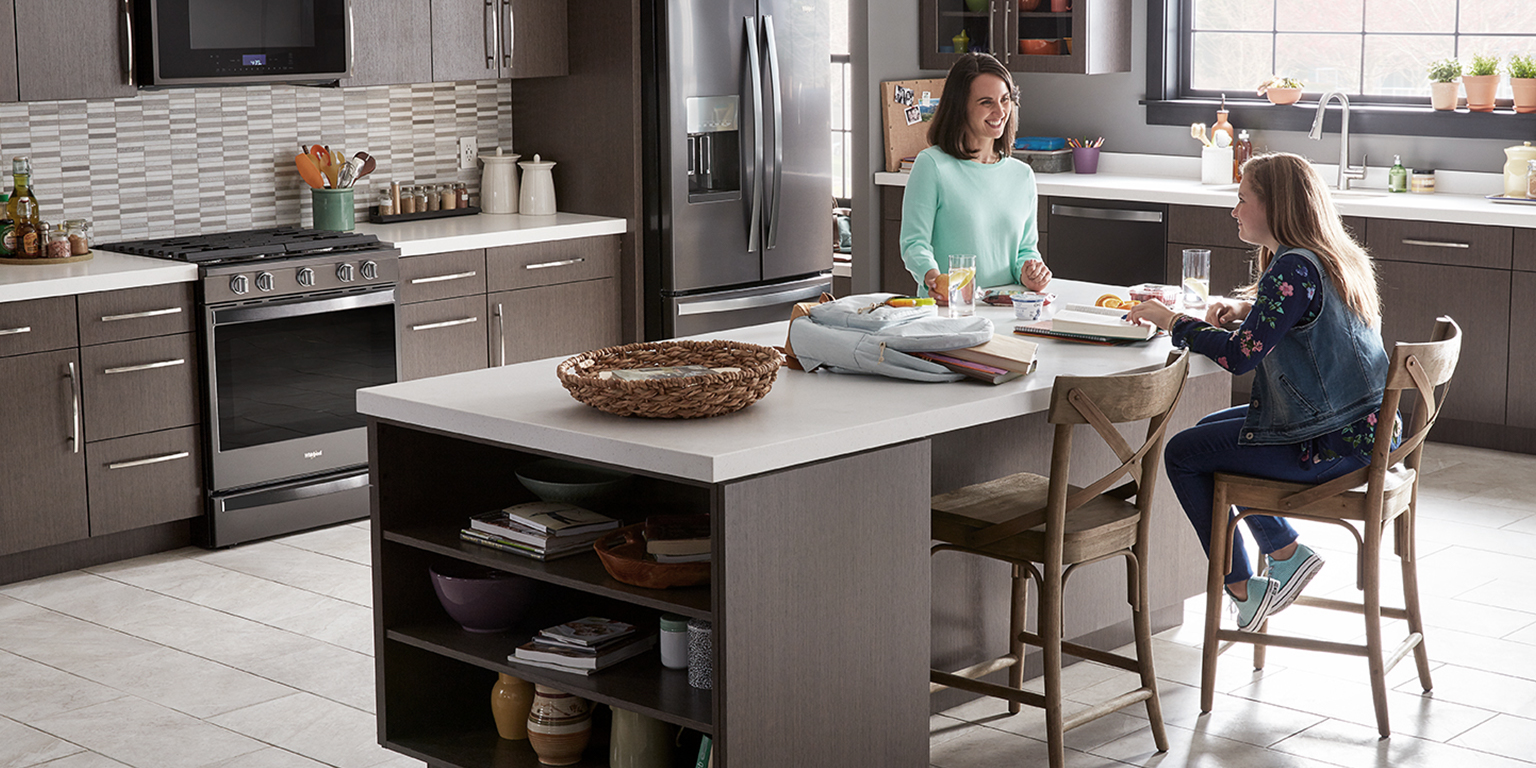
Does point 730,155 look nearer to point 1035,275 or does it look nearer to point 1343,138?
point 1035,275

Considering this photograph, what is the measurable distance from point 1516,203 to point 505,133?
3.68m

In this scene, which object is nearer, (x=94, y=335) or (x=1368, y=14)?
Answer: (x=94, y=335)

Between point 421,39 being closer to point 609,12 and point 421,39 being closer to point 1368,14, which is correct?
point 609,12

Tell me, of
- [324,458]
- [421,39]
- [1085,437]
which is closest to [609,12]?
[421,39]

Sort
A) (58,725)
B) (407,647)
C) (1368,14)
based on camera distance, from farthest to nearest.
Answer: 1. (1368,14)
2. (58,725)
3. (407,647)

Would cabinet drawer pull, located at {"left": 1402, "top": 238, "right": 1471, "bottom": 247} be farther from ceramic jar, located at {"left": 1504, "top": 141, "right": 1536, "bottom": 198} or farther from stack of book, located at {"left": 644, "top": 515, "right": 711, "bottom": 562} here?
stack of book, located at {"left": 644, "top": 515, "right": 711, "bottom": 562}

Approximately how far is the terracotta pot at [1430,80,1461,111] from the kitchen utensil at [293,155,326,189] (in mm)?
4072

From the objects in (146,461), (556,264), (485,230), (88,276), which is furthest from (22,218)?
(556,264)

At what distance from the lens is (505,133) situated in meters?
6.45

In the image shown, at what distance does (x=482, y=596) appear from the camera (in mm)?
3062

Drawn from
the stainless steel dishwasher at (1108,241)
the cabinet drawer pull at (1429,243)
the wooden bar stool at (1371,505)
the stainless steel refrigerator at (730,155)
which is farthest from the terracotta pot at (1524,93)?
the wooden bar stool at (1371,505)

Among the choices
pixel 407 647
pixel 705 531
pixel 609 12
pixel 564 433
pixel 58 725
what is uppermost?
pixel 609 12

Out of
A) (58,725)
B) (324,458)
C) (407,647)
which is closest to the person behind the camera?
(407,647)

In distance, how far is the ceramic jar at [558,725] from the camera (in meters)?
2.97
